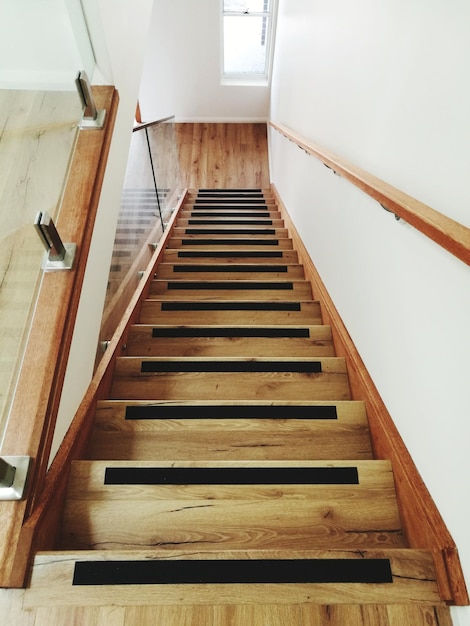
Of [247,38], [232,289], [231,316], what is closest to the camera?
[231,316]

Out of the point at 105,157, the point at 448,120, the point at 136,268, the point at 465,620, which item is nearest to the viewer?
the point at 465,620

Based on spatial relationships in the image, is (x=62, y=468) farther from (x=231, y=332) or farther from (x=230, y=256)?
(x=230, y=256)

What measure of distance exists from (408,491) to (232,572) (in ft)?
1.80

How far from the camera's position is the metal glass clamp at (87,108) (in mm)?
1562

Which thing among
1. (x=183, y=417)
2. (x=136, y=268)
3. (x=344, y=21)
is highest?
(x=344, y=21)

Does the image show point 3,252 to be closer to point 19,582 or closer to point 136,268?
point 19,582

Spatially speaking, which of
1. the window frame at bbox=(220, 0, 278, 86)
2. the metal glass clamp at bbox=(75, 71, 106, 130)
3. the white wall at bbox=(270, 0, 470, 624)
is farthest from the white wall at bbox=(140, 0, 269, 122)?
the metal glass clamp at bbox=(75, 71, 106, 130)

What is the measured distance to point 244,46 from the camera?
19.5 ft

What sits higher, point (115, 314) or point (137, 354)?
point (115, 314)

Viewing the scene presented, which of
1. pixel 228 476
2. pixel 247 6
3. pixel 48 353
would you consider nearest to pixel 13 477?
pixel 48 353

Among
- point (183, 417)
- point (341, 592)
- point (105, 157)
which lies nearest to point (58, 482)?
point (183, 417)

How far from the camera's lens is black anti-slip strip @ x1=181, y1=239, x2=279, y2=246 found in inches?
131

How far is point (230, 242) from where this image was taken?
10.9 feet

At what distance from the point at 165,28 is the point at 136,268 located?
4579 mm
